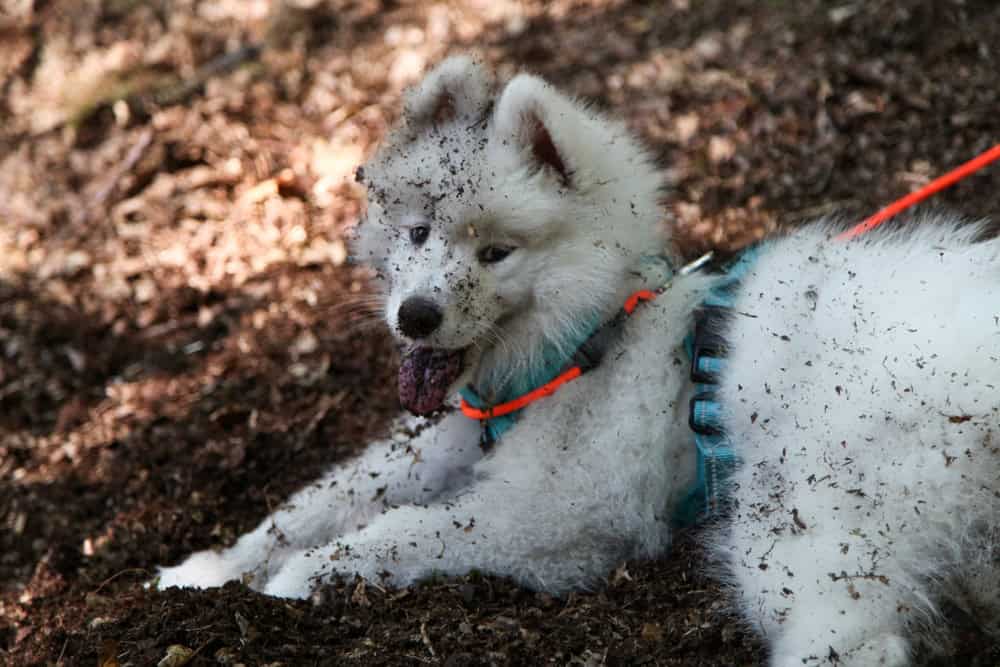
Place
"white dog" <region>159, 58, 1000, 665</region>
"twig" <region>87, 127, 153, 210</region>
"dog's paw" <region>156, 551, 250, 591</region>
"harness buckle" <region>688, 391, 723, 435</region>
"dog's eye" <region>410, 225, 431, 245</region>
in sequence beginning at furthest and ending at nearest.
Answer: "twig" <region>87, 127, 153, 210</region> < "dog's paw" <region>156, 551, 250, 591</region> < "dog's eye" <region>410, 225, 431, 245</region> < "harness buckle" <region>688, 391, 723, 435</region> < "white dog" <region>159, 58, 1000, 665</region>

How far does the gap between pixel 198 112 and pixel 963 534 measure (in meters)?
5.94

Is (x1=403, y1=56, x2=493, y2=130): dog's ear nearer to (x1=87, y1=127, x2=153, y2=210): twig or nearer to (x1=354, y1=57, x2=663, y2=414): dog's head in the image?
(x1=354, y1=57, x2=663, y2=414): dog's head

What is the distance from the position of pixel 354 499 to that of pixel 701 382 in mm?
1479

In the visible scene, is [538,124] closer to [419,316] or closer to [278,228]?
[419,316]

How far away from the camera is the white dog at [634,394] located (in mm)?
2266

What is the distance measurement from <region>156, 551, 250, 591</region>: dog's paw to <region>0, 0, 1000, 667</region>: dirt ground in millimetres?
228

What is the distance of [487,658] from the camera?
99.9 inches

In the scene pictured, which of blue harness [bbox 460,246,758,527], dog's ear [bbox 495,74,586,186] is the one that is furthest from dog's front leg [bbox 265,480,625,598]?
dog's ear [bbox 495,74,586,186]

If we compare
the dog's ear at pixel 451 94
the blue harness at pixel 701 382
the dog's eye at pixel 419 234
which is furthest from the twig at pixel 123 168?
the blue harness at pixel 701 382

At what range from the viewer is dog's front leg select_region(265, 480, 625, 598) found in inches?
116

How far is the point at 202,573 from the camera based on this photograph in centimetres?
341

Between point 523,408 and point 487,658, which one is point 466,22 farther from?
point 487,658

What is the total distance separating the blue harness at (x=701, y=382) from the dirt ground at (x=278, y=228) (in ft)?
0.86

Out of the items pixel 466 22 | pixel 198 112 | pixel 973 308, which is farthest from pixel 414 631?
pixel 466 22
